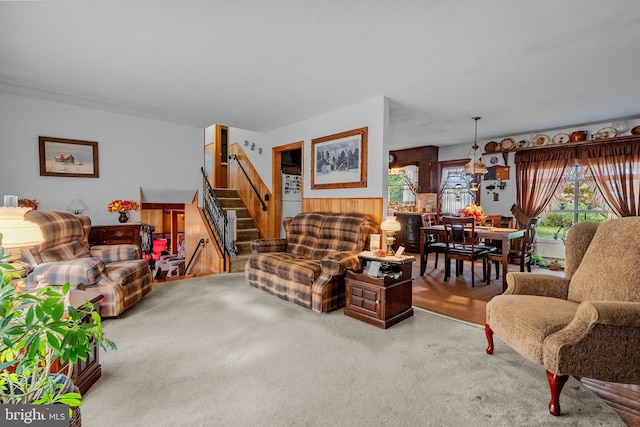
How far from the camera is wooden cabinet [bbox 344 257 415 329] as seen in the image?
9.48ft

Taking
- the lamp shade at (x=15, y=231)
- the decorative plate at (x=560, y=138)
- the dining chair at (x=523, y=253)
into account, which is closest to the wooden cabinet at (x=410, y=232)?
the dining chair at (x=523, y=253)

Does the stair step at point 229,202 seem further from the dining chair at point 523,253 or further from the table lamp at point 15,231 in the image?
the dining chair at point 523,253

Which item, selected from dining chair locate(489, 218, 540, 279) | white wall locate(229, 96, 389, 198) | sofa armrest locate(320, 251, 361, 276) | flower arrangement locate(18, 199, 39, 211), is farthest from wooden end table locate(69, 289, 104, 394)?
dining chair locate(489, 218, 540, 279)

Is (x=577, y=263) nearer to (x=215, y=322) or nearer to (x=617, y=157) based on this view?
(x=215, y=322)

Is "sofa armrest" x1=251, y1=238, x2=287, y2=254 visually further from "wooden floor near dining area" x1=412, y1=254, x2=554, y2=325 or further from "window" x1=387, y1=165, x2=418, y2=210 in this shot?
"window" x1=387, y1=165, x2=418, y2=210

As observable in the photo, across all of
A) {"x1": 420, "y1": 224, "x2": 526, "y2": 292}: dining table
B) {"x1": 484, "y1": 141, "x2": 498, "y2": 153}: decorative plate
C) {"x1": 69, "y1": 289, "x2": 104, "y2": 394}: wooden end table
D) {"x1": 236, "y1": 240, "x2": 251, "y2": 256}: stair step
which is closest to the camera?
{"x1": 69, "y1": 289, "x2": 104, "y2": 394}: wooden end table

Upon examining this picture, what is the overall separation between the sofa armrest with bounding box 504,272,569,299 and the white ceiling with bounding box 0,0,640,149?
1.94 metres

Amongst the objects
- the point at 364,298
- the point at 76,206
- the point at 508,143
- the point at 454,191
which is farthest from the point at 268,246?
the point at 508,143

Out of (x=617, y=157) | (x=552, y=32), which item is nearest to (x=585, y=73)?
(x=552, y=32)

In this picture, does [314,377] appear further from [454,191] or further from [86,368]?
[454,191]

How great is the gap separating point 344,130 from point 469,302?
2772 mm

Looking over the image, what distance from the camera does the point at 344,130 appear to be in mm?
4391

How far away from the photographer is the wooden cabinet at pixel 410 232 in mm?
7062

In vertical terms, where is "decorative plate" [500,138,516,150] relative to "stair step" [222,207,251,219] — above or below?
above
